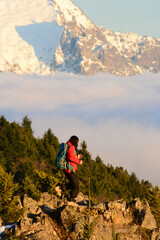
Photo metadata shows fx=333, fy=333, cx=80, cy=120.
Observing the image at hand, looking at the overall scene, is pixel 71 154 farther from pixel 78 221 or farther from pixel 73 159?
pixel 78 221

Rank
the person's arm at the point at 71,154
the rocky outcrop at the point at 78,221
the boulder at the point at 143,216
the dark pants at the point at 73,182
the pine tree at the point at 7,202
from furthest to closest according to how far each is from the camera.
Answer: the dark pants at the point at 73,182, the boulder at the point at 143,216, the person's arm at the point at 71,154, the pine tree at the point at 7,202, the rocky outcrop at the point at 78,221

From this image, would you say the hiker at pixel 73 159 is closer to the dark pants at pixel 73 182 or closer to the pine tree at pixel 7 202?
the dark pants at pixel 73 182

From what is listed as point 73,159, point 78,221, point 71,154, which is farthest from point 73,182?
point 78,221

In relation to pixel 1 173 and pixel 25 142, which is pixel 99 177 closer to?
pixel 25 142

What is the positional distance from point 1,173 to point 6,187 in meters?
0.85

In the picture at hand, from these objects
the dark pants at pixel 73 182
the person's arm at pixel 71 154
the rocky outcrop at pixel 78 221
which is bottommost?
the rocky outcrop at pixel 78 221

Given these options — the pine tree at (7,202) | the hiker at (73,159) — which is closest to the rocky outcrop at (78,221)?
the pine tree at (7,202)

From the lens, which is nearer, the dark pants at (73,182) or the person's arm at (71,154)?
the person's arm at (71,154)

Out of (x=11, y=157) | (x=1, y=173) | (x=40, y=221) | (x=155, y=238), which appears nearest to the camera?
(x=40, y=221)

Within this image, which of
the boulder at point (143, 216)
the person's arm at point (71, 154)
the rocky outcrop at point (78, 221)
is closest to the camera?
the rocky outcrop at point (78, 221)

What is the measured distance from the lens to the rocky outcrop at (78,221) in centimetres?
1155

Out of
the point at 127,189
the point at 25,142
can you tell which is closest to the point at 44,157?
the point at 25,142

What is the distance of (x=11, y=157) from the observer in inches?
2243

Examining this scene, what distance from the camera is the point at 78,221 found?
12117mm
